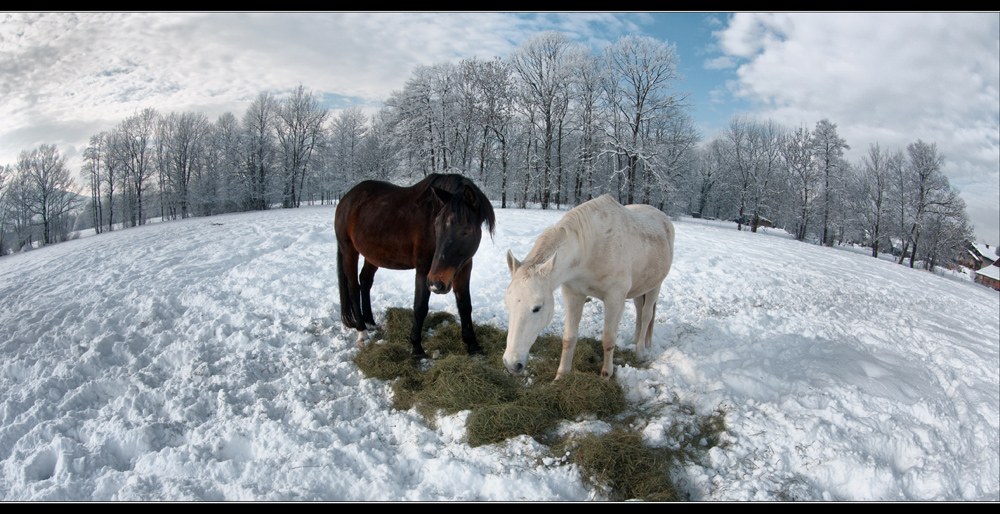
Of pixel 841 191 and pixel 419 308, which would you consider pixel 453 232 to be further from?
pixel 841 191

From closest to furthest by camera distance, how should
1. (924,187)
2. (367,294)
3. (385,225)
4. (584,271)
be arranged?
(584,271) → (385,225) → (367,294) → (924,187)

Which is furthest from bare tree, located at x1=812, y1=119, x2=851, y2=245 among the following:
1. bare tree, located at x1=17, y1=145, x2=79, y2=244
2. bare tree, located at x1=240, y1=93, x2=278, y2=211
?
bare tree, located at x1=240, y1=93, x2=278, y2=211

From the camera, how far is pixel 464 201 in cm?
389

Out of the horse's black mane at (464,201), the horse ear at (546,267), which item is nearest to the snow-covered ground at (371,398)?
the horse ear at (546,267)

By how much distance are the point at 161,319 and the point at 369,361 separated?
283 centimetres

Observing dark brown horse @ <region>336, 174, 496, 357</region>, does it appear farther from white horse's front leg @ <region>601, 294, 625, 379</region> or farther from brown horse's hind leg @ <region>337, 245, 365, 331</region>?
white horse's front leg @ <region>601, 294, 625, 379</region>

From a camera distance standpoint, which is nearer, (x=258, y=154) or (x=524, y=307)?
(x=524, y=307)

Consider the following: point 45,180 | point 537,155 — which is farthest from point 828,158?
point 45,180

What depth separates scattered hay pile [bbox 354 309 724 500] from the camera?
2400mm

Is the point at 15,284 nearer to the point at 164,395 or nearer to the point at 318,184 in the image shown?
the point at 164,395

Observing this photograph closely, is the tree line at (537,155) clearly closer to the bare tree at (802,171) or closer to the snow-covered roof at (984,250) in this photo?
the bare tree at (802,171)

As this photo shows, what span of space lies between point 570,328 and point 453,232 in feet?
5.05

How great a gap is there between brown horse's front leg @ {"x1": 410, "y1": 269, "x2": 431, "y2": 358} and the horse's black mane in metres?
0.93

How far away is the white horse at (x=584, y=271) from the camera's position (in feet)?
9.67
